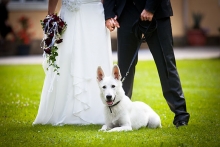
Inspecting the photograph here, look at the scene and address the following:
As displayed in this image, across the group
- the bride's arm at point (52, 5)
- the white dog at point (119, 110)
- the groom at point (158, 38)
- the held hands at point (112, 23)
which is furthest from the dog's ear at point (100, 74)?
the bride's arm at point (52, 5)

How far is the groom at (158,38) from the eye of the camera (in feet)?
21.3

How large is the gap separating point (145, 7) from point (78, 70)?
1.32 metres

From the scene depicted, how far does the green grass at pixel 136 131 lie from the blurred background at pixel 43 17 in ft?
19.5

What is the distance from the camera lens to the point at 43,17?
67.7ft

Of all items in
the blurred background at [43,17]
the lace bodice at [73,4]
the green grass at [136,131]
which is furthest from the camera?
the blurred background at [43,17]

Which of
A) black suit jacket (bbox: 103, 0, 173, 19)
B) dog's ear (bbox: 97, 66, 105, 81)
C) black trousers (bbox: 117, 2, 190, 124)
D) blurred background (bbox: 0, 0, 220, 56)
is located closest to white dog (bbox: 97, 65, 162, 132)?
dog's ear (bbox: 97, 66, 105, 81)

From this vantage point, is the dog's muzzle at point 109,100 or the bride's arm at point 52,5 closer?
the dog's muzzle at point 109,100

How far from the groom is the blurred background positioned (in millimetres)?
11707

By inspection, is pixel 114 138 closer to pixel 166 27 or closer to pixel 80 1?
pixel 166 27

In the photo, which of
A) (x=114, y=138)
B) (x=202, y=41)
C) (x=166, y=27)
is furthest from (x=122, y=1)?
(x=202, y=41)

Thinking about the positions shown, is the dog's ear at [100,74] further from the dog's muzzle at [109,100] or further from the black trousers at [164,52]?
the black trousers at [164,52]

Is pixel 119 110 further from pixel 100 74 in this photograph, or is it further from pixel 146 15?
pixel 146 15

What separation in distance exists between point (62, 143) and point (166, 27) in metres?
1.93

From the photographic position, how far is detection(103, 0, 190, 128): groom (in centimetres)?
650
